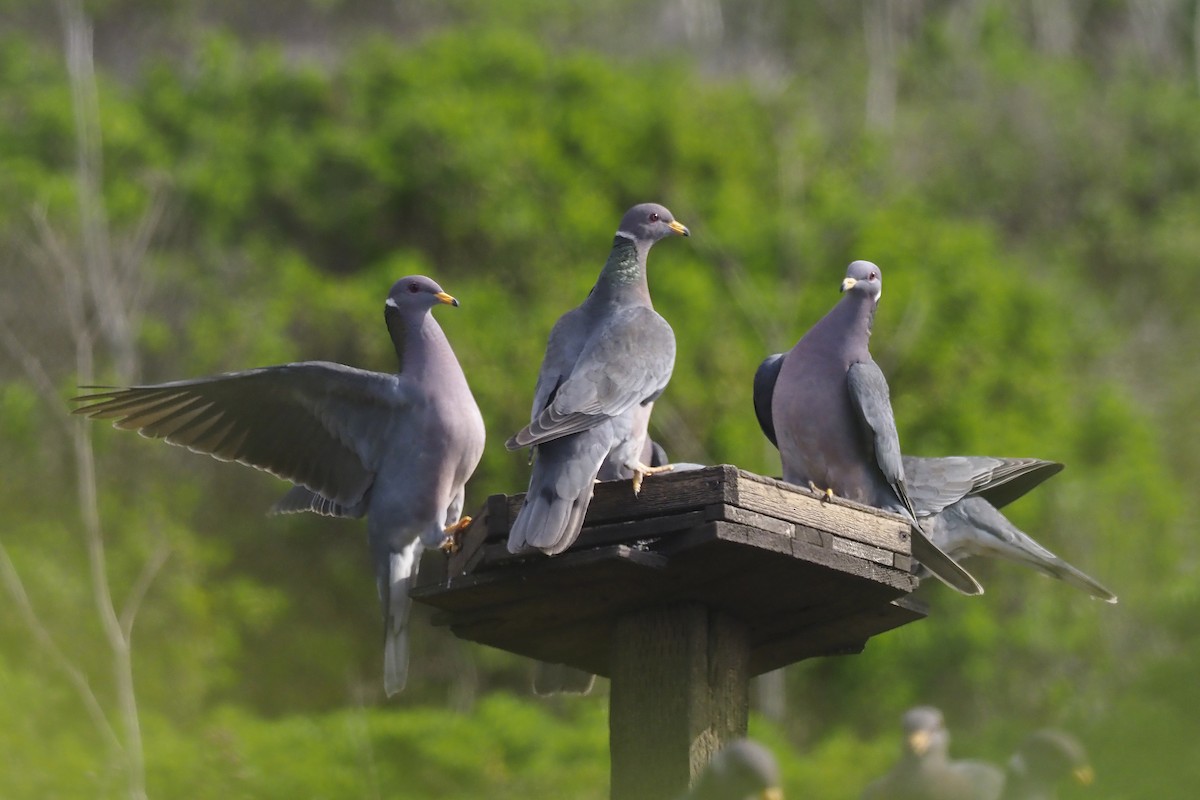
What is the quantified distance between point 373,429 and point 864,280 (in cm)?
192

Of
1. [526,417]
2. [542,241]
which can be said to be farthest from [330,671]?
[542,241]

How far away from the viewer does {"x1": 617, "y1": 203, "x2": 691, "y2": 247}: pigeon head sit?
684cm

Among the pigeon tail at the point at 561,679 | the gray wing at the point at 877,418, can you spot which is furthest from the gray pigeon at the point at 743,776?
the gray wing at the point at 877,418

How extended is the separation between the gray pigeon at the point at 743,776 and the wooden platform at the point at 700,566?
665mm

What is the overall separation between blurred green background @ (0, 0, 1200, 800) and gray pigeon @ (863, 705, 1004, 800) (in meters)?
6.56

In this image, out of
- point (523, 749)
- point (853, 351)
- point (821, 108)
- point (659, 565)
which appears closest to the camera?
point (659, 565)

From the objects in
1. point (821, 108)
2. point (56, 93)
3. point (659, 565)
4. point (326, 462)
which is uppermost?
point (821, 108)

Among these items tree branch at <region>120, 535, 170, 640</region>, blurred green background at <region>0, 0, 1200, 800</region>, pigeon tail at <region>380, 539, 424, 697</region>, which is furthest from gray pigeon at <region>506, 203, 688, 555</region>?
tree branch at <region>120, 535, 170, 640</region>

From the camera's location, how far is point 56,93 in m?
22.0

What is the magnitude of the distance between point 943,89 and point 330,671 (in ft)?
62.1

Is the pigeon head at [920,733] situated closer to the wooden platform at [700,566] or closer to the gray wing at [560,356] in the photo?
the wooden platform at [700,566]

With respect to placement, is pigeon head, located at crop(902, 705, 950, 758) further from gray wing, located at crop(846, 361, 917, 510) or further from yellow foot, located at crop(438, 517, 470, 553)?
yellow foot, located at crop(438, 517, 470, 553)

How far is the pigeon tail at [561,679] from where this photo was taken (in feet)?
21.8

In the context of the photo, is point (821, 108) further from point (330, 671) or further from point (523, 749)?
point (523, 749)
